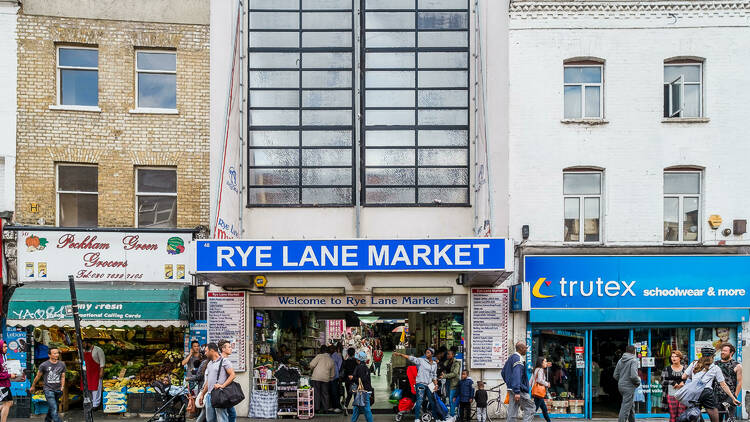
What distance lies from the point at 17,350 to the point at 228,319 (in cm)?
465

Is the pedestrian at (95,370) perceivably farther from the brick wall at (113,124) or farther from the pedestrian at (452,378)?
the pedestrian at (452,378)

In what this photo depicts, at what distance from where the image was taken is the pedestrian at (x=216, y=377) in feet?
34.6

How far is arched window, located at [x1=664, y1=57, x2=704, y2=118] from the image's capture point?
15492 mm

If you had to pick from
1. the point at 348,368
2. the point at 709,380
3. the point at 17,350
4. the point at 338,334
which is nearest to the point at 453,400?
the point at 348,368

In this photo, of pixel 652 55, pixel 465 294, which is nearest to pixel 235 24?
pixel 465 294

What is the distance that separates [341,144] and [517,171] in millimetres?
4151

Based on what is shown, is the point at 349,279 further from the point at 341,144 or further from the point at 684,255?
the point at 684,255

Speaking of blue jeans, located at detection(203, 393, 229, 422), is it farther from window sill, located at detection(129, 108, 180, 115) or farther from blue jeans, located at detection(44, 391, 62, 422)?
window sill, located at detection(129, 108, 180, 115)

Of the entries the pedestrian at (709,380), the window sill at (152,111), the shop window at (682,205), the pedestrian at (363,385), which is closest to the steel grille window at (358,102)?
the window sill at (152,111)

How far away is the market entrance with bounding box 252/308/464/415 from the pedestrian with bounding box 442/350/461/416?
1.83ft

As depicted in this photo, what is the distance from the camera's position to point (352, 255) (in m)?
12.8

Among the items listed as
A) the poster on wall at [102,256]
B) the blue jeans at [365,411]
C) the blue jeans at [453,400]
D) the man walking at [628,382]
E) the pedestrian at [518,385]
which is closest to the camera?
the pedestrian at [518,385]

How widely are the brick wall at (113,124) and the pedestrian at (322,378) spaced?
428cm

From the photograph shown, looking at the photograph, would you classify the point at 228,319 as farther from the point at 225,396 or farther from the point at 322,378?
the point at 225,396
